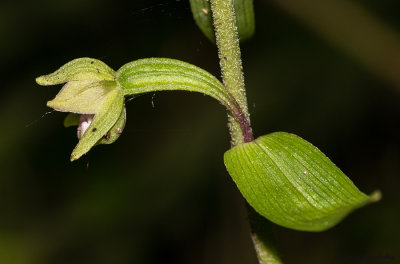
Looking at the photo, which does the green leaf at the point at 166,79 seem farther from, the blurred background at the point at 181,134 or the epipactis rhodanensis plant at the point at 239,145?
the blurred background at the point at 181,134

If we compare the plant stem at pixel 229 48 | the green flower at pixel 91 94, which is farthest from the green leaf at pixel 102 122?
the plant stem at pixel 229 48

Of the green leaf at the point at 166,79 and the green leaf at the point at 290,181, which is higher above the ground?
the green leaf at the point at 166,79

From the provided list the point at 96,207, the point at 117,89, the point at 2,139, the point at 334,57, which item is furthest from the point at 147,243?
the point at 117,89

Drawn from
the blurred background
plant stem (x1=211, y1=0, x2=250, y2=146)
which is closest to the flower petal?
plant stem (x1=211, y1=0, x2=250, y2=146)

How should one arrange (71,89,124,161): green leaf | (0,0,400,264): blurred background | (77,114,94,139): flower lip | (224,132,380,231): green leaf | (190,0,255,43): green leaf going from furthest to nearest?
(0,0,400,264): blurred background, (190,0,255,43): green leaf, (77,114,94,139): flower lip, (71,89,124,161): green leaf, (224,132,380,231): green leaf

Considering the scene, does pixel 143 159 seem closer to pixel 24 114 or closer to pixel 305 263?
pixel 24 114

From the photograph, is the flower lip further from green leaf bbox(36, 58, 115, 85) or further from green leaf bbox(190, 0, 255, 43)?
green leaf bbox(190, 0, 255, 43)
